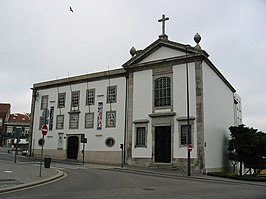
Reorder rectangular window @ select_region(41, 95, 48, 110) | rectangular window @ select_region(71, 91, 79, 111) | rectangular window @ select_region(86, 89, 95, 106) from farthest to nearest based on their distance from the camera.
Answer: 1. rectangular window @ select_region(41, 95, 48, 110)
2. rectangular window @ select_region(71, 91, 79, 111)
3. rectangular window @ select_region(86, 89, 95, 106)

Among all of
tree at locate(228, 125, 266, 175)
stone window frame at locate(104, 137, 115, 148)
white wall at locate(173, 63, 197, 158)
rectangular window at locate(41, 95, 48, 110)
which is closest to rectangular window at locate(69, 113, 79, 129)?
stone window frame at locate(104, 137, 115, 148)

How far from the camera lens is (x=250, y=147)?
27.3 metres

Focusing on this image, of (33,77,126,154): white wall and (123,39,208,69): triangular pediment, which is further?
(33,77,126,154): white wall

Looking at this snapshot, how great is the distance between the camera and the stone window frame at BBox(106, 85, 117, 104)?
1302 inches

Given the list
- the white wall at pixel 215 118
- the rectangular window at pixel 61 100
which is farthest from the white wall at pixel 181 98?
the rectangular window at pixel 61 100

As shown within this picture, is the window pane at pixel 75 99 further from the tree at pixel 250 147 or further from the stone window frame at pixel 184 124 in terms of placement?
the tree at pixel 250 147

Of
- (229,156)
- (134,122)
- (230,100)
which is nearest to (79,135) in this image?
(134,122)

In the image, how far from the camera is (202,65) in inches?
1107

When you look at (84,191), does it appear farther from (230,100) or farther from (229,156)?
(230,100)

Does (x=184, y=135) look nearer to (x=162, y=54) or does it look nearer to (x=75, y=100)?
(x=162, y=54)

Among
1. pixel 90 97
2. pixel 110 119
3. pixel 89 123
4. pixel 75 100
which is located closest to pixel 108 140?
pixel 110 119

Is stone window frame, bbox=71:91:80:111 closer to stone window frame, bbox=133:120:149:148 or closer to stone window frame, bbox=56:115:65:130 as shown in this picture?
stone window frame, bbox=56:115:65:130

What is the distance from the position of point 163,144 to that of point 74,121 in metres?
11.5

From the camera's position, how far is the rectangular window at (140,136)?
2975cm
